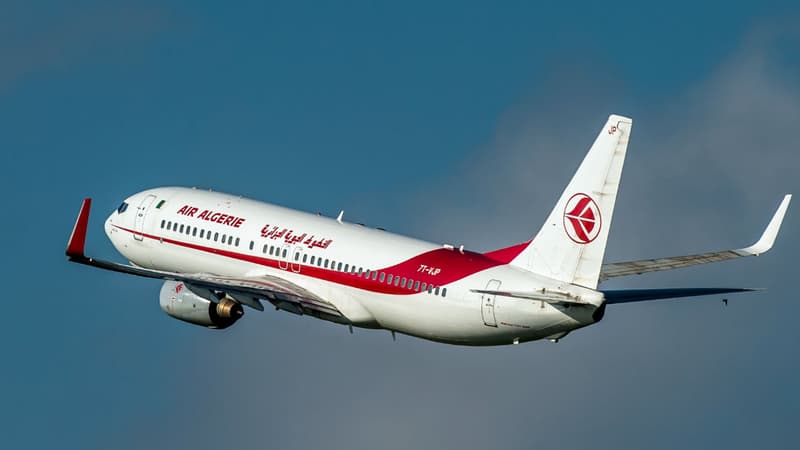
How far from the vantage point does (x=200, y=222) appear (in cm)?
9356

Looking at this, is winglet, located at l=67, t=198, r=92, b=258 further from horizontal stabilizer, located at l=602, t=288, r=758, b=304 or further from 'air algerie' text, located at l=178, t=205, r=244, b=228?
horizontal stabilizer, located at l=602, t=288, r=758, b=304

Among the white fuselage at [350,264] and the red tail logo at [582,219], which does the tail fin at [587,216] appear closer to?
the red tail logo at [582,219]

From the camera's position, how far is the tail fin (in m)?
79.4

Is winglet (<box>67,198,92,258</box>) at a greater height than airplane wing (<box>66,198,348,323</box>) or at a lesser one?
lesser

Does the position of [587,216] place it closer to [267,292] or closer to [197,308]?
[267,292]

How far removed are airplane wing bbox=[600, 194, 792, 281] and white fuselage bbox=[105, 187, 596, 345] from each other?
19.3 ft

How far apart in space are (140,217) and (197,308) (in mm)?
8396

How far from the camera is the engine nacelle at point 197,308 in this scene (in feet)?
294

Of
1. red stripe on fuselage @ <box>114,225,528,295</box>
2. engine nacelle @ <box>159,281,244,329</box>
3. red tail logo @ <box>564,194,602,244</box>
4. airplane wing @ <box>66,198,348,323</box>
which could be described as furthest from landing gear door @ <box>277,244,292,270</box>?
red tail logo @ <box>564,194,602,244</box>

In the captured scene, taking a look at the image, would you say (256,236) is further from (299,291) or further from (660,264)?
(660,264)

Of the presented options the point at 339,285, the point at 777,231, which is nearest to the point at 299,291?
the point at 339,285

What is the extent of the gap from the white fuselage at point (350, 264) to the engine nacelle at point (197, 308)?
6.99 feet

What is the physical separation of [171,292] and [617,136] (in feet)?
75.9

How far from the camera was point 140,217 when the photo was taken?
96562mm
